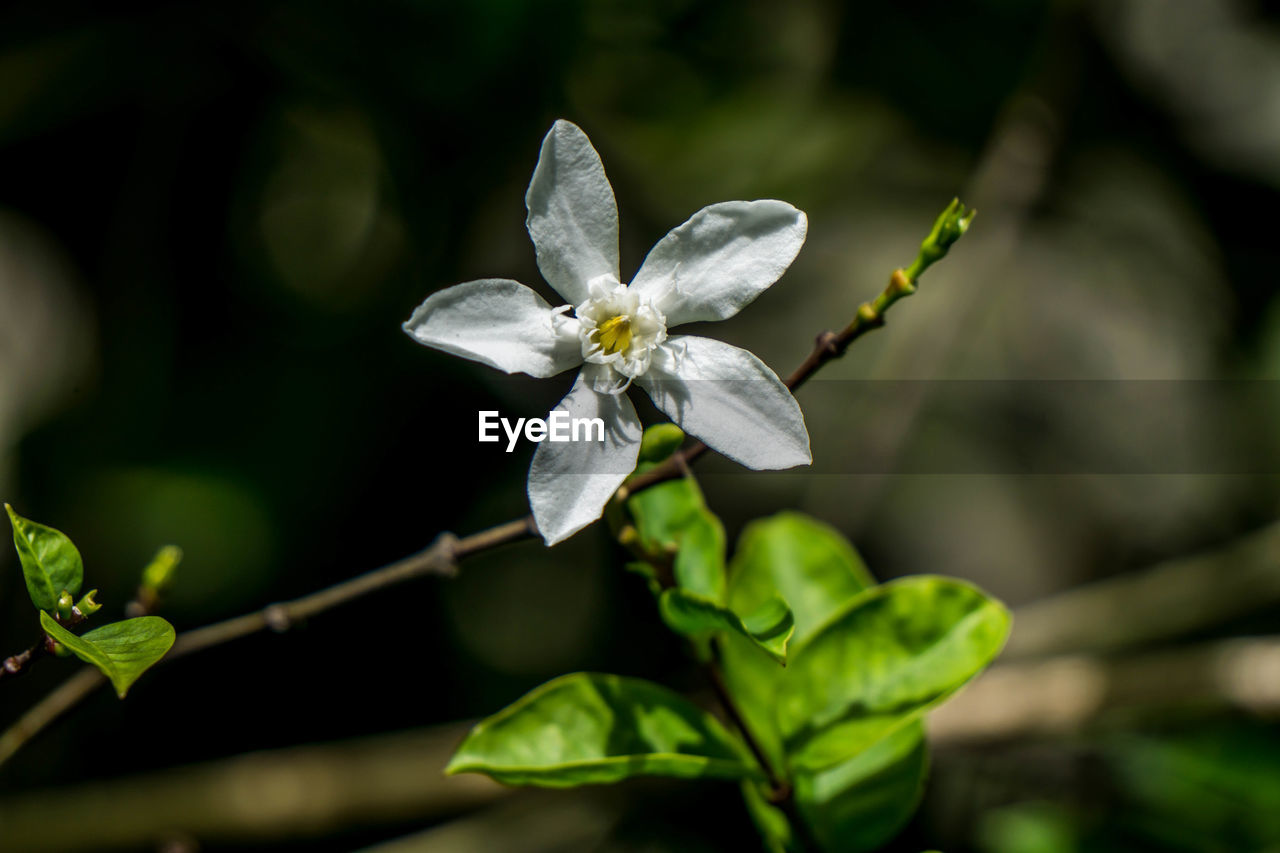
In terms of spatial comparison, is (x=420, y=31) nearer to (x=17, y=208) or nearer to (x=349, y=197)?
(x=349, y=197)

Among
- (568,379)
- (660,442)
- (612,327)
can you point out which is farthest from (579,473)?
(568,379)

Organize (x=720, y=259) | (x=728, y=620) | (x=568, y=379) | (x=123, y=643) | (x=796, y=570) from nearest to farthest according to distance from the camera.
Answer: (x=123, y=643) → (x=728, y=620) → (x=720, y=259) → (x=796, y=570) → (x=568, y=379)

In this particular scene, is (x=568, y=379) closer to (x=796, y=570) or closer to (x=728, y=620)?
(x=796, y=570)

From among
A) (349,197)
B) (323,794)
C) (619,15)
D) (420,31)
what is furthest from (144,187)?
(323,794)

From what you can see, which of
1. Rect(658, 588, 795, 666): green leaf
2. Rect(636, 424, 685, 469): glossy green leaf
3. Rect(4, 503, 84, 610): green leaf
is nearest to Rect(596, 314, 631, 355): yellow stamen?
Rect(636, 424, 685, 469): glossy green leaf

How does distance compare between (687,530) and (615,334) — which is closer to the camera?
(615,334)

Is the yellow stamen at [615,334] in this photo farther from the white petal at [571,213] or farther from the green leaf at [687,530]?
the green leaf at [687,530]
